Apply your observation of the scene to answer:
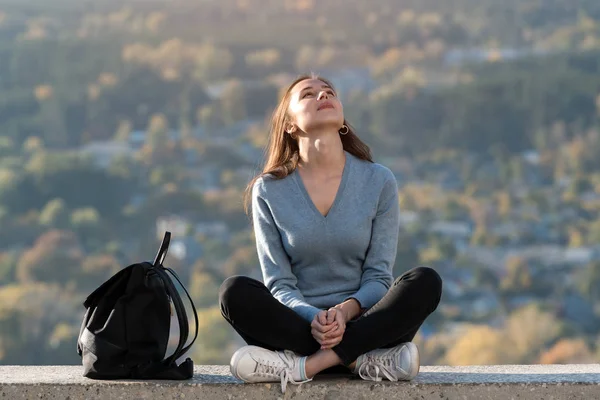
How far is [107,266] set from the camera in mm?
50875

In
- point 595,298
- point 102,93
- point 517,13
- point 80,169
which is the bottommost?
point 595,298

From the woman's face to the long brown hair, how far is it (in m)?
0.04

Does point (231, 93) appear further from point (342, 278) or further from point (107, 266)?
point (342, 278)

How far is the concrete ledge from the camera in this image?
2.33 m

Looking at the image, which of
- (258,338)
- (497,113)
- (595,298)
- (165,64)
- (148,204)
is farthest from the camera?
(165,64)

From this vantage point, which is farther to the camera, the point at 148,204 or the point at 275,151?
the point at 148,204

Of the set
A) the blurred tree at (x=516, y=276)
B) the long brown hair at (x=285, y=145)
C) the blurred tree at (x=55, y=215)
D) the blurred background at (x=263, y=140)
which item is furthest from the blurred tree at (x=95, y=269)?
the long brown hair at (x=285, y=145)

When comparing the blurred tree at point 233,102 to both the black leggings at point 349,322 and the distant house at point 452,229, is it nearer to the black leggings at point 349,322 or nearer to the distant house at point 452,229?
the distant house at point 452,229

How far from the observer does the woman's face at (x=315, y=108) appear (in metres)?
2.69

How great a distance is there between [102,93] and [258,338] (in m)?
58.6

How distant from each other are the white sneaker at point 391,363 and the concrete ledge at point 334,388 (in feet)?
0.08

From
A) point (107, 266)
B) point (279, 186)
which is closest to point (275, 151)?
point (279, 186)

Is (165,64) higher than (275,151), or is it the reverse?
(165,64)

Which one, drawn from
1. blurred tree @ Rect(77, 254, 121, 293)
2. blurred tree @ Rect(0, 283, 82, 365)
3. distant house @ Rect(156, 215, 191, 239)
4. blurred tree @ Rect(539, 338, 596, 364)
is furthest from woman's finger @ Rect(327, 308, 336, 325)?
distant house @ Rect(156, 215, 191, 239)
